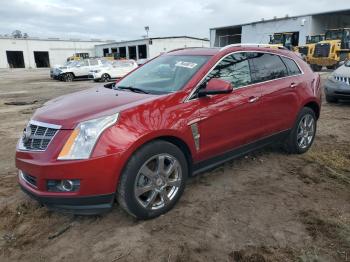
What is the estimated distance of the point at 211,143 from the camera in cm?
394

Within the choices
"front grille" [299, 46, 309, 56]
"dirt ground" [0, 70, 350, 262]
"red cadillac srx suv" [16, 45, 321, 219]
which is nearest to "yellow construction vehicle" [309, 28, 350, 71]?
"front grille" [299, 46, 309, 56]

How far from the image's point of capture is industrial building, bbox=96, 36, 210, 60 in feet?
184

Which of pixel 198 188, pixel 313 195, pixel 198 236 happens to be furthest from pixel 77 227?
pixel 313 195

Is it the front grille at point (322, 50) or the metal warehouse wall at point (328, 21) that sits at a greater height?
the metal warehouse wall at point (328, 21)

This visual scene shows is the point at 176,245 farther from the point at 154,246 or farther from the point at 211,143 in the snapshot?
the point at 211,143

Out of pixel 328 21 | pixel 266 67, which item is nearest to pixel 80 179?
pixel 266 67

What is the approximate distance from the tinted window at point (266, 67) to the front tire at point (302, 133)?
790 millimetres

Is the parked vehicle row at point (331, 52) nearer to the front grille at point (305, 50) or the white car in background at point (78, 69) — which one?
the front grille at point (305, 50)

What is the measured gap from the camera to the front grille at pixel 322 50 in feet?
77.7

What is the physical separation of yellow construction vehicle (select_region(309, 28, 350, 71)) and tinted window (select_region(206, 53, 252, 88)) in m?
21.3

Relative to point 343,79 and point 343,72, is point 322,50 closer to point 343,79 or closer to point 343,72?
point 343,72

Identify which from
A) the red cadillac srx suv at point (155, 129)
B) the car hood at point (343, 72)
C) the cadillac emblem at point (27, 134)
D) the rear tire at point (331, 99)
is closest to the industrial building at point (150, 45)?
the rear tire at point (331, 99)

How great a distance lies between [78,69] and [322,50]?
17.4 metres

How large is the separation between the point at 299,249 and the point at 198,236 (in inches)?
35.3
